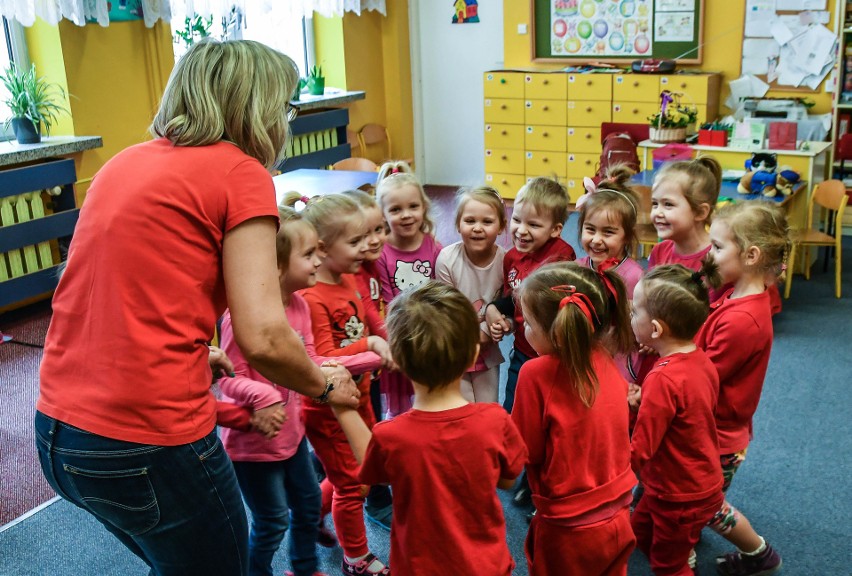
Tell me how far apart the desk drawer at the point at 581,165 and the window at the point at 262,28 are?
7.77 ft

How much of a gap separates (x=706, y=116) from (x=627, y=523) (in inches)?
209

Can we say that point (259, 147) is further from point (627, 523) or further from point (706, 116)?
point (706, 116)

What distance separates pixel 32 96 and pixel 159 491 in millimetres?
4057

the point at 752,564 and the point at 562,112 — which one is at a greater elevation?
the point at 562,112

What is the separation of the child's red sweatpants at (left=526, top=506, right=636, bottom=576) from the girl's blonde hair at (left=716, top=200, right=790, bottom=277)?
87 cm

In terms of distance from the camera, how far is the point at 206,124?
1457 mm

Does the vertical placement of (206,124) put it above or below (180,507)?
above

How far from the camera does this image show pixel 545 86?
22.9 feet

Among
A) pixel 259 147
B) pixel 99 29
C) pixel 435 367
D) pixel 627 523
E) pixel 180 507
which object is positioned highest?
pixel 99 29

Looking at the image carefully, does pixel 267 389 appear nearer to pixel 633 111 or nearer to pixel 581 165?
pixel 633 111

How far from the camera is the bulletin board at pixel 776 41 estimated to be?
621 cm

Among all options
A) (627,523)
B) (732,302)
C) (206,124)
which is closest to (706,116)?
(732,302)

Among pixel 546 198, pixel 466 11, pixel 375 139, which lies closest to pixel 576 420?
pixel 546 198

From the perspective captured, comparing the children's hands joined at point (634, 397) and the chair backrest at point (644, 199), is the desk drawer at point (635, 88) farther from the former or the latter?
the children's hands joined at point (634, 397)
